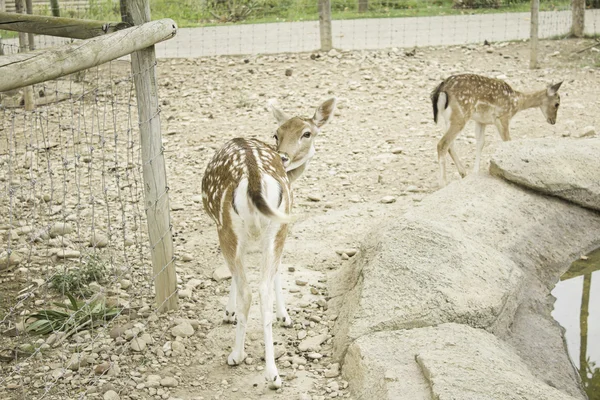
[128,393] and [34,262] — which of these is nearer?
[128,393]

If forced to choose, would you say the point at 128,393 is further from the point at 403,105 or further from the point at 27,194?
the point at 403,105

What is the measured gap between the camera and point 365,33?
14555 millimetres

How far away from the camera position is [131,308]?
5.32m

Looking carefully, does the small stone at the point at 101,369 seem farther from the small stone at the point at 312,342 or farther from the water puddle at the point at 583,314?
the water puddle at the point at 583,314

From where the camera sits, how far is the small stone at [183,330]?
503 cm

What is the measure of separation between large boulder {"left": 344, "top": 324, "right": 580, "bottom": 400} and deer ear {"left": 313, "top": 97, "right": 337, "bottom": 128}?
2.18 metres

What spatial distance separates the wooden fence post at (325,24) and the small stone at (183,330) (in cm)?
808

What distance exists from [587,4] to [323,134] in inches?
410

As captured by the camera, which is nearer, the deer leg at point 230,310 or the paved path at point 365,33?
the deer leg at point 230,310

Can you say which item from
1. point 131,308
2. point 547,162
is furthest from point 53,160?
point 547,162

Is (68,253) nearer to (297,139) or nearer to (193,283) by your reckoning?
(193,283)

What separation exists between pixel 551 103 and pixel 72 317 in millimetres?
6096

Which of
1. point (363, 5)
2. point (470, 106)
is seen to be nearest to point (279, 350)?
point (470, 106)

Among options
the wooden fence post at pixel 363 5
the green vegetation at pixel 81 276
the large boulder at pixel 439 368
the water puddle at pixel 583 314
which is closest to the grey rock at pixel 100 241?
the green vegetation at pixel 81 276
